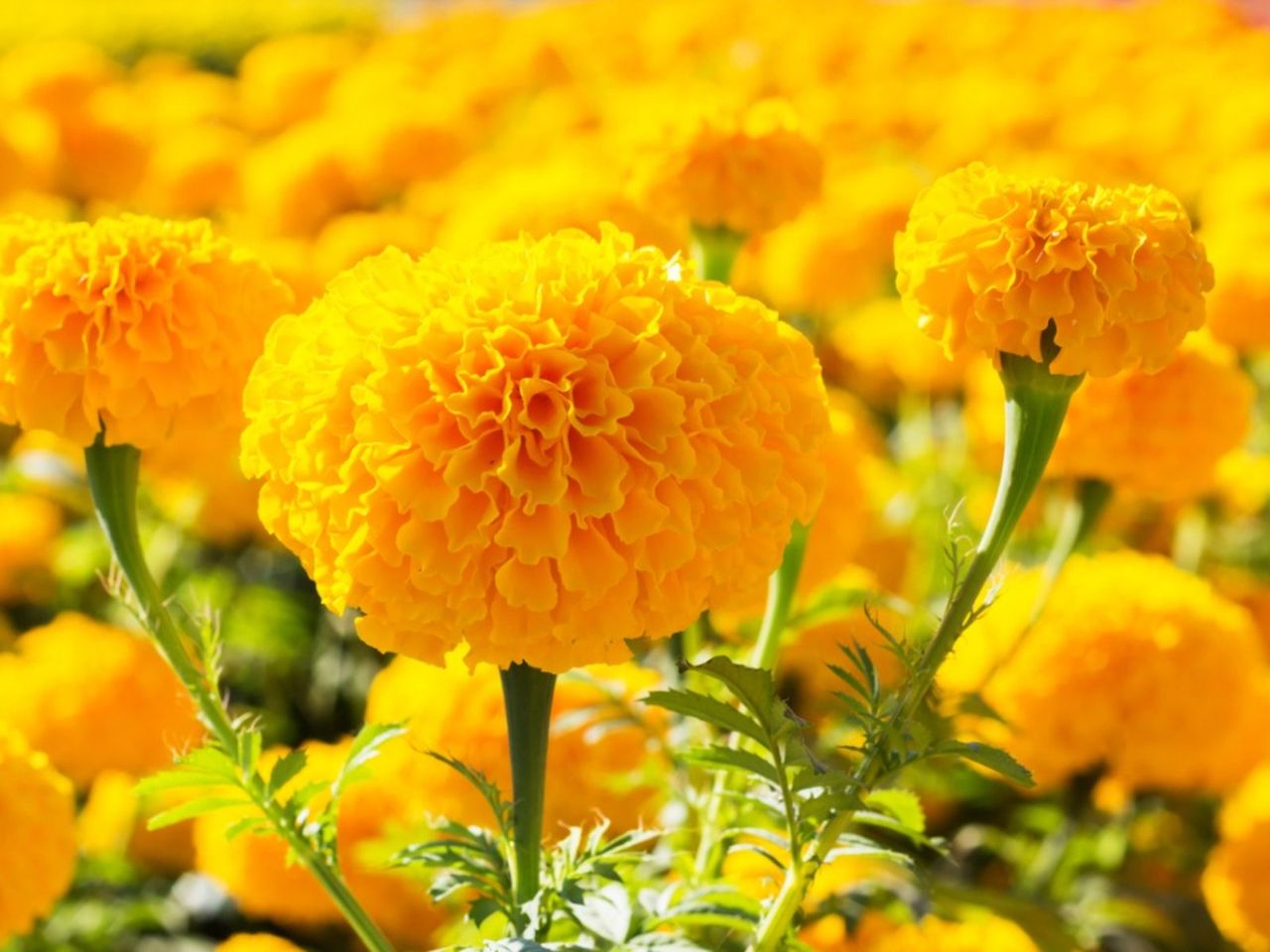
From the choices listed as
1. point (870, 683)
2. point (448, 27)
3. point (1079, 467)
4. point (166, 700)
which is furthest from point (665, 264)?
point (448, 27)

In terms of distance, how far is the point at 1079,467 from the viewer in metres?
1.99

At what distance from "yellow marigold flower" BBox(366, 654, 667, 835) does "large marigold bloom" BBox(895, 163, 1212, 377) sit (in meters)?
0.68

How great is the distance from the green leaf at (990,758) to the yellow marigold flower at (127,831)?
1.48 m

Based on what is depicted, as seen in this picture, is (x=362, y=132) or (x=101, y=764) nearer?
(x=101, y=764)

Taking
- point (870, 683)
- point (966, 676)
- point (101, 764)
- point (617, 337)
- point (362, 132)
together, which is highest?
point (617, 337)

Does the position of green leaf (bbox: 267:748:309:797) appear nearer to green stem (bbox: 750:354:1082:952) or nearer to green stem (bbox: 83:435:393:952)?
green stem (bbox: 83:435:393:952)

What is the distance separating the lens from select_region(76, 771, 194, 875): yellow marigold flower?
2.36m

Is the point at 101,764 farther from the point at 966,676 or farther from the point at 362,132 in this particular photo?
the point at 362,132

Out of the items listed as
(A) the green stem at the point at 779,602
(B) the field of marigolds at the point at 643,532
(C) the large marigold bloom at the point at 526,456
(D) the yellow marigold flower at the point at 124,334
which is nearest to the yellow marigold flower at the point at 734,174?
(B) the field of marigolds at the point at 643,532

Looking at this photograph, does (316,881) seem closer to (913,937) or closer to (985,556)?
(913,937)

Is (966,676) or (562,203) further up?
(562,203)

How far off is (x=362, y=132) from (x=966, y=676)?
2412 mm

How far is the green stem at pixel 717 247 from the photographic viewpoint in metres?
1.85

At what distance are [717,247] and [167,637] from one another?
0.82 meters
